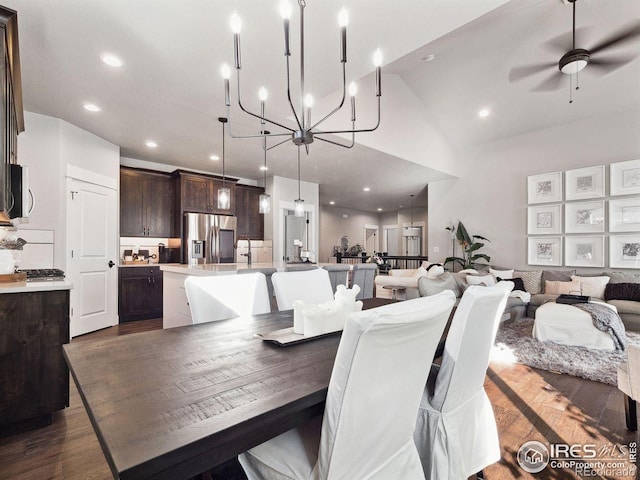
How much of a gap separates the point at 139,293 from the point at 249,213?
8.26 feet

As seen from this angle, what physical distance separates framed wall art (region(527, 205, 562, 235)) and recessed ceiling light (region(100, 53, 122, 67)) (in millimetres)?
6351

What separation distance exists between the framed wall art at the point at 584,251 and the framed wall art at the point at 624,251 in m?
0.12

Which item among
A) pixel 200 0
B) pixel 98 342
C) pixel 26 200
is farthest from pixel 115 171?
pixel 98 342

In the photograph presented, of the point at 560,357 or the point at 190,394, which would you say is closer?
the point at 190,394

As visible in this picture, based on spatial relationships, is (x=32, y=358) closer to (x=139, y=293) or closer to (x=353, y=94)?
(x=353, y=94)

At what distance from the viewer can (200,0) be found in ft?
5.99

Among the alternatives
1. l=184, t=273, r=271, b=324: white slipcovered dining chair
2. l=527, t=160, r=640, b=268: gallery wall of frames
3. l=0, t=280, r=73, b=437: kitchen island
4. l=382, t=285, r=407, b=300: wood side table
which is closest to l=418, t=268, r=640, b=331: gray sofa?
l=527, t=160, r=640, b=268: gallery wall of frames

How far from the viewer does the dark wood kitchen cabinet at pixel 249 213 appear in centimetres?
626

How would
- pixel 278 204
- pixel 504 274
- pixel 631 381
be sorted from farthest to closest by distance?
pixel 278 204 → pixel 504 274 → pixel 631 381

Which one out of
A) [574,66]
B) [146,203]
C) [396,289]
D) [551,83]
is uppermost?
[551,83]

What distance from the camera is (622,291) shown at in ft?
14.0

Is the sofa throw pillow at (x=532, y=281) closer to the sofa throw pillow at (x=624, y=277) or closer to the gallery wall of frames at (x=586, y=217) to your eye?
the gallery wall of frames at (x=586, y=217)

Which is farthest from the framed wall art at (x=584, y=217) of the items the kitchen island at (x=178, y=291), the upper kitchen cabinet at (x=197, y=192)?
the upper kitchen cabinet at (x=197, y=192)

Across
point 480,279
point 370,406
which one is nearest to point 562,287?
point 480,279
